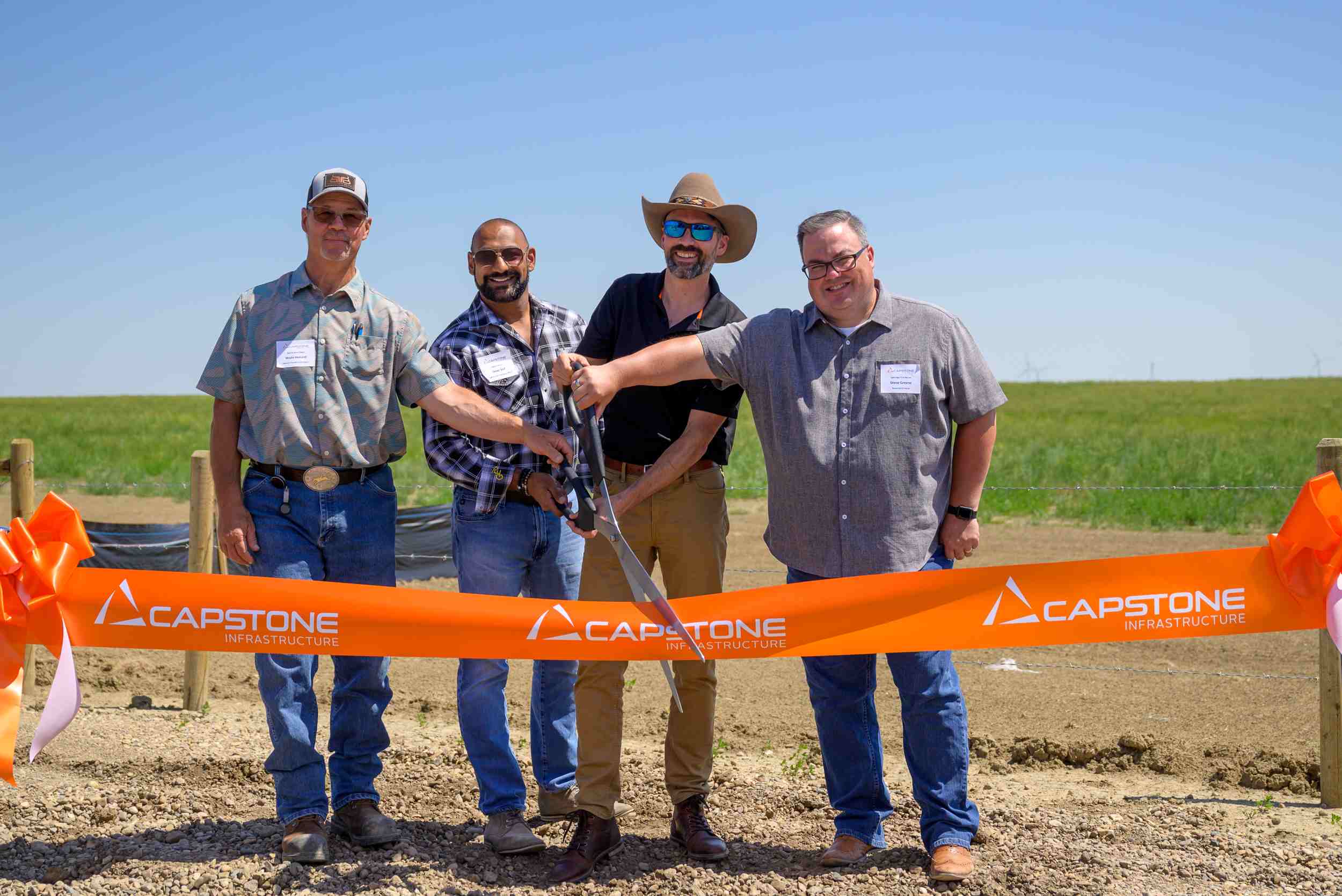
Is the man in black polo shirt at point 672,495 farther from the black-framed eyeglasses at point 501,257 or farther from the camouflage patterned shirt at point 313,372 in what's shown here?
the camouflage patterned shirt at point 313,372

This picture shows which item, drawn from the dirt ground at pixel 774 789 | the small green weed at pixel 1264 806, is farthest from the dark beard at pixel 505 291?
the small green weed at pixel 1264 806

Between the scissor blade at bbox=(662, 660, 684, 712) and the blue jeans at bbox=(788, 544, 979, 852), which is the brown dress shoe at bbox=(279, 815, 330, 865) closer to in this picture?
the scissor blade at bbox=(662, 660, 684, 712)

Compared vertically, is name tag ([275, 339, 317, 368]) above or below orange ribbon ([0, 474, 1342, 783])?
above

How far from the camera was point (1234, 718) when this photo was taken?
6.42 metres

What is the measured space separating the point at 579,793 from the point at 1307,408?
187ft

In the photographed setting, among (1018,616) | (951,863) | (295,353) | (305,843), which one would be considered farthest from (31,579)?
(1018,616)

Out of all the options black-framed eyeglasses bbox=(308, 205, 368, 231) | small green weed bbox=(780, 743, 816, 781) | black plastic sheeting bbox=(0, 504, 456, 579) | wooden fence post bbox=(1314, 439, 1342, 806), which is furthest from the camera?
black plastic sheeting bbox=(0, 504, 456, 579)

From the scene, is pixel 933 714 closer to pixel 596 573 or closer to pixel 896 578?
pixel 896 578

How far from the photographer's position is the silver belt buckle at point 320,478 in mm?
4016

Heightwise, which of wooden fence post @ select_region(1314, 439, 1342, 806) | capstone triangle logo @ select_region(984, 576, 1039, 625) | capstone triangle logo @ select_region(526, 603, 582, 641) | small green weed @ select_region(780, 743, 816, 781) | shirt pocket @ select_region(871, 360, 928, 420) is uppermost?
shirt pocket @ select_region(871, 360, 928, 420)

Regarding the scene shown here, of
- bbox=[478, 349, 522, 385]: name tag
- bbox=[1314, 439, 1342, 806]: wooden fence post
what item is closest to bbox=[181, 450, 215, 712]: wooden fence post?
bbox=[478, 349, 522, 385]: name tag

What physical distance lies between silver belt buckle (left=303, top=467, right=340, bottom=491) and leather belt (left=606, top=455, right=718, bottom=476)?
1.03 m

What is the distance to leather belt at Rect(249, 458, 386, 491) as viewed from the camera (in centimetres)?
402

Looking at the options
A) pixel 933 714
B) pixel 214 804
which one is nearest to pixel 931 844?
pixel 933 714
